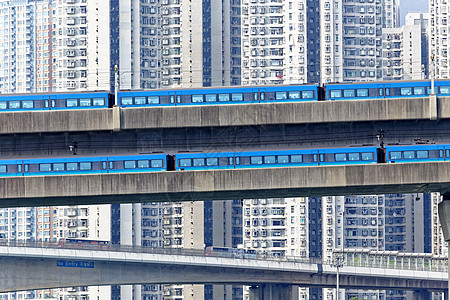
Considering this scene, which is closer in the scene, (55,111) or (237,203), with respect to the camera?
(55,111)

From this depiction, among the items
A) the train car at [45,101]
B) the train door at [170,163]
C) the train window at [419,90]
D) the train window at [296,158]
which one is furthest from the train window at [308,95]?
the train car at [45,101]

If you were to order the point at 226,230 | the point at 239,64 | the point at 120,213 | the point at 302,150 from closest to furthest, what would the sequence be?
the point at 302,150
the point at 120,213
the point at 226,230
the point at 239,64

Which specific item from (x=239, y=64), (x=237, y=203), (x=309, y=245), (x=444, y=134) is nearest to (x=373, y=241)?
(x=309, y=245)

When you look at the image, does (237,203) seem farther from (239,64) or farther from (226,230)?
(239,64)

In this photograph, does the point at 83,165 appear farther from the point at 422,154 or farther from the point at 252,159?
the point at 422,154

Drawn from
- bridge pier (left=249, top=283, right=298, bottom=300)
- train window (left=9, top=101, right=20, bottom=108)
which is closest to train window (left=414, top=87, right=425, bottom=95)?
train window (left=9, top=101, right=20, bottom=108)

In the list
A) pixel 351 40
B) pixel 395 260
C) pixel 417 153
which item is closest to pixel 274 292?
pixel 395 260

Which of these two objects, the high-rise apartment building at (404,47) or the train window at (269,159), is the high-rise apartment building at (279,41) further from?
the train window at (269,159)

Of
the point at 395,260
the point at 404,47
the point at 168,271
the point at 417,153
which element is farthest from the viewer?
the point at 404,47
